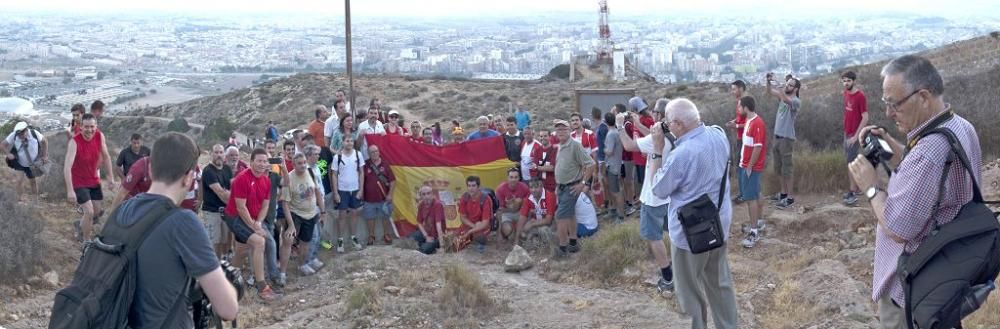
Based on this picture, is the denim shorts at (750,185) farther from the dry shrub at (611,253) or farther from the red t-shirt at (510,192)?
the red t-shirt at (510,192)

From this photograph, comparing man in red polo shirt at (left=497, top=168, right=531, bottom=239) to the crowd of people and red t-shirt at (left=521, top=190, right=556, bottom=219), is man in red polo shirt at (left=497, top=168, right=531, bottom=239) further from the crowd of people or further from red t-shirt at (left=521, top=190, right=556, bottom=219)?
Result: red t-shirt at (left=521, top=190, right=556, bottom=219)

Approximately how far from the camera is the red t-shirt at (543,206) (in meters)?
11.4

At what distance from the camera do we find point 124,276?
137 inches

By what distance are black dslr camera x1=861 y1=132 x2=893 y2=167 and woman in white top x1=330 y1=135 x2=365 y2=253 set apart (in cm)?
812

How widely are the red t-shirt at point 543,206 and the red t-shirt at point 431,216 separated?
1038 millimetres

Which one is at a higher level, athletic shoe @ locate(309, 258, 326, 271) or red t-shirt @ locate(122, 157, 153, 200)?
red t-shirt @ locate(122, 157, 153, 200)

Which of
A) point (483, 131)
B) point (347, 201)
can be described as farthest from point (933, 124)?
point (483, 131)

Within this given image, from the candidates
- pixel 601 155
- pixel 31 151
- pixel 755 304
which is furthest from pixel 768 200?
pixel 31 151

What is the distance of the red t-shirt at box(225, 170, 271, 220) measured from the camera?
936cm

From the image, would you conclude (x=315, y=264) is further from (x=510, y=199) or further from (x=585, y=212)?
(x=585, y=212)

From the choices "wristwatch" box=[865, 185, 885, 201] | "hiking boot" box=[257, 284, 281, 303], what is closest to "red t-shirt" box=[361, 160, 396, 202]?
"hiking boot" box=[257, 284, 281, 303]

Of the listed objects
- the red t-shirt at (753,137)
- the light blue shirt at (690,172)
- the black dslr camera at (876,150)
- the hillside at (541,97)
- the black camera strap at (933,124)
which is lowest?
the hillside at (541,97)

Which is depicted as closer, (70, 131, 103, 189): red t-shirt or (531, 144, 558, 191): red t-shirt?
(70, 131, 103, 189): red t-shirt

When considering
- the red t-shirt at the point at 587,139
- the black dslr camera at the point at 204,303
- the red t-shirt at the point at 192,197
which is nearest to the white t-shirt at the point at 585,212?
the red t-shirt at the point at 587,139
